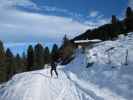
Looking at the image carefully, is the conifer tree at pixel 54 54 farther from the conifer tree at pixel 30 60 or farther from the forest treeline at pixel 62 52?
the conifer tree at pixel 30 60

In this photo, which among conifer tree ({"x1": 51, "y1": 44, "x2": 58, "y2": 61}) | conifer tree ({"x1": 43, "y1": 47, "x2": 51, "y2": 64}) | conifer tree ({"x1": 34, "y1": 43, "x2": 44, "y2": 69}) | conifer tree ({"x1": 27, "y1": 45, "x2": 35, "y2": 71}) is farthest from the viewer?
conifer tree ({"x1": 43, "y1": 47, "x2": 51, "y2": 64})

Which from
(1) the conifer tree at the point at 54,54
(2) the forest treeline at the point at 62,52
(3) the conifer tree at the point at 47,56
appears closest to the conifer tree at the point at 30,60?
(2) the forest treeline at the point at 62,52

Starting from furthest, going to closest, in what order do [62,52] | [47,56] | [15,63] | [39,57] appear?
1. [47,56]
2. [39,57]
3. [15,63]
4. [62,52]

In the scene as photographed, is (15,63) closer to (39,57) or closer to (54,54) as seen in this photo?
(39,57)

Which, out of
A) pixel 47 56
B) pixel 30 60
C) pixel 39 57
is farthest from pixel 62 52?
pixel 47 56

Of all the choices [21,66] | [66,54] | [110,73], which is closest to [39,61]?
[21,66]

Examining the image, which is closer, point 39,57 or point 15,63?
point 15,63

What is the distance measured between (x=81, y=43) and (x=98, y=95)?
59.9 m

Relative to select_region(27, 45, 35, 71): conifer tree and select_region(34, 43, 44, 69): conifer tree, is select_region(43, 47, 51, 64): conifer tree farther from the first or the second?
select_region(27, 45, 35, 71): conifer tree

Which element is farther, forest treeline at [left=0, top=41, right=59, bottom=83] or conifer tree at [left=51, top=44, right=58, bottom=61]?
conifer tree at [left=51, top=44, right=58, bottom=61]

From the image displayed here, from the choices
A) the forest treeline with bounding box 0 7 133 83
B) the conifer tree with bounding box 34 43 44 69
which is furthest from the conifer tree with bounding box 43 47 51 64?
the conifer tree with bounding box 34 43 44 69

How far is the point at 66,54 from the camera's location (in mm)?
75312

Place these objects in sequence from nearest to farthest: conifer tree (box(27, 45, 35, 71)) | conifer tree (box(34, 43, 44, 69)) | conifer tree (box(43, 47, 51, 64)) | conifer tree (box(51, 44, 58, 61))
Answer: conifer tree (box(27, 45, 35, 71))
conifer tree (box(34, 43, 44, 69))
conifer tree (box(51, 44, 58, 61))
conifer tree (box(43, 47, 51, 64))

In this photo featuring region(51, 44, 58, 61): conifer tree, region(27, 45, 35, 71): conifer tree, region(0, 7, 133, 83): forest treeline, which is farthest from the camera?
region(51, 44, 58, 61): conifer tree
